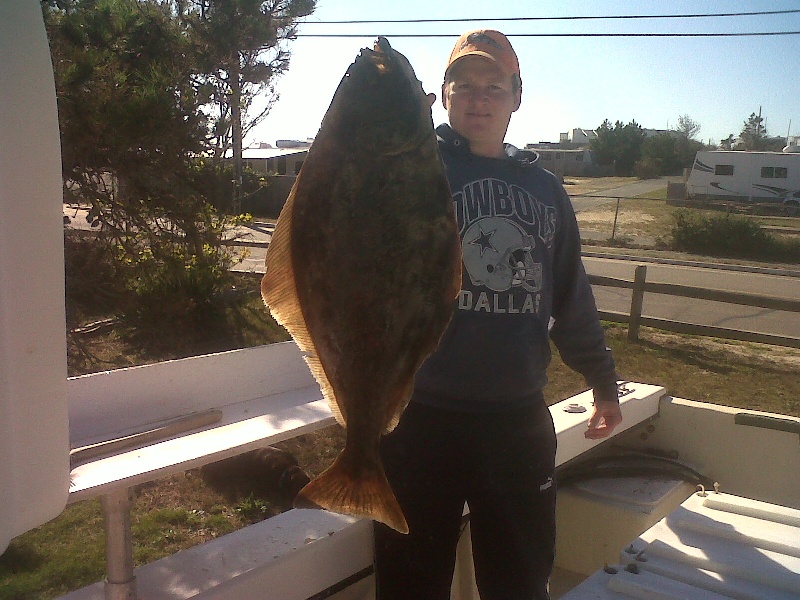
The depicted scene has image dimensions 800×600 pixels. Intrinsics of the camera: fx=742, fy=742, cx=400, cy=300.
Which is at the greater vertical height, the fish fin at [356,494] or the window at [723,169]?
the window at [723,169]

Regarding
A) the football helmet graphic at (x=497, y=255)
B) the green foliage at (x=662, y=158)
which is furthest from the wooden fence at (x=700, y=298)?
the green foliage at (x=662, y=158)

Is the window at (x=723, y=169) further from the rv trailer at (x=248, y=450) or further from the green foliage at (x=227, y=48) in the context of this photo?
the rv trailer at (x=248, y=450)

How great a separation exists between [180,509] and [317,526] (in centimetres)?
274

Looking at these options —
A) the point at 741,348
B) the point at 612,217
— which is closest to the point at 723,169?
the point at 612,217

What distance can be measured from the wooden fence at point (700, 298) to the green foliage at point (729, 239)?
15.8 metres

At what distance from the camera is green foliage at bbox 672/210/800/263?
24781 mm

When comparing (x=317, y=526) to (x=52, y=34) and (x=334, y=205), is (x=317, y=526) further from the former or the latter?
(x=52, y=34)

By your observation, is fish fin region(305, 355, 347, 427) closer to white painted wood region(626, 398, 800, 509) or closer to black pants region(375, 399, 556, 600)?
black pants region(375, 399, 556, 600)

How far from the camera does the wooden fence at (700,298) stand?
956 cm

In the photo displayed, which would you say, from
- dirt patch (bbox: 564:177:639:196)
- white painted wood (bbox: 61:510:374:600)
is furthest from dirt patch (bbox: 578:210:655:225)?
white painted wood (bbox: 61:510:374:600)

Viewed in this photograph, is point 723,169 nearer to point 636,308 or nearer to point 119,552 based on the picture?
point 636,308

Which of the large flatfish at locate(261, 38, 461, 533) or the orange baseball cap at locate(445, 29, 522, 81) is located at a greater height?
the orange baseball cap at locate(445, 29, 522, 81)

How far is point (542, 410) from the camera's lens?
2.40 m

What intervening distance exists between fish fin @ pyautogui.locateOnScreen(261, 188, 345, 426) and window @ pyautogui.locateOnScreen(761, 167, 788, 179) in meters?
44.6
